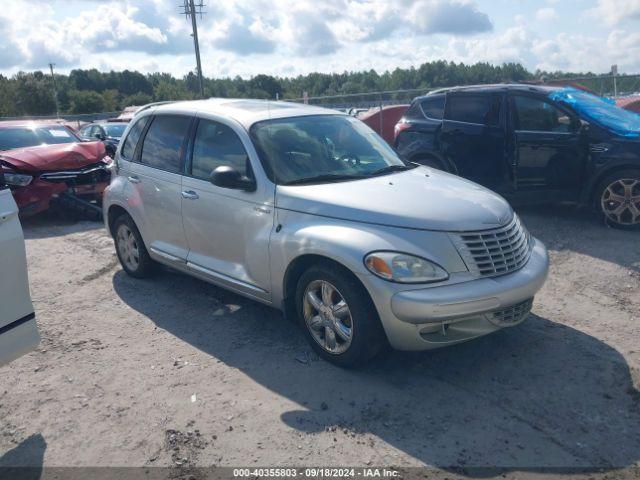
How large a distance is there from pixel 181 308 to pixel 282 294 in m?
1.53

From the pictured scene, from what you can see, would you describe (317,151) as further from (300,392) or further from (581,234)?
(581,234)

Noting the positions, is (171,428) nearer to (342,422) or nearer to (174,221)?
(342,422)

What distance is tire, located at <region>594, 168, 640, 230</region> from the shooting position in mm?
7379

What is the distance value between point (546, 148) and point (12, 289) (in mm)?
6662

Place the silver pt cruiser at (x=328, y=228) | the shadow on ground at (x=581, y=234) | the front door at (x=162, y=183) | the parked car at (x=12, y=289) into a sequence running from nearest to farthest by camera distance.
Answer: the parked car at (x=12, y=289) → the silver pt cruiser at (x=328, y=228) → the front door at (x=162, y=183) → the shadow on ground at (x=581, y=234)

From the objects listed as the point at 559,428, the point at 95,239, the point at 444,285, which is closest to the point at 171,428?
the point at 444,285

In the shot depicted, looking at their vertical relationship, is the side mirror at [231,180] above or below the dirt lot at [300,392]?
above

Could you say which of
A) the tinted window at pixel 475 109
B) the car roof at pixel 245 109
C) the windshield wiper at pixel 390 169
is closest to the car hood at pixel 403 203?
the windshield wiper at pixel 390 169

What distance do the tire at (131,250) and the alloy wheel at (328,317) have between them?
252cm

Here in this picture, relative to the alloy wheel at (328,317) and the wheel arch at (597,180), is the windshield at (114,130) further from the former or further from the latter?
the alloy wheel at (328,317)

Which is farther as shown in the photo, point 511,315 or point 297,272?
point 297,272

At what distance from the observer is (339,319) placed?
4.14 metres

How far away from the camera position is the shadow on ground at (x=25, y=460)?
3.29m

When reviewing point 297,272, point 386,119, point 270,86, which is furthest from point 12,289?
point 270,86
